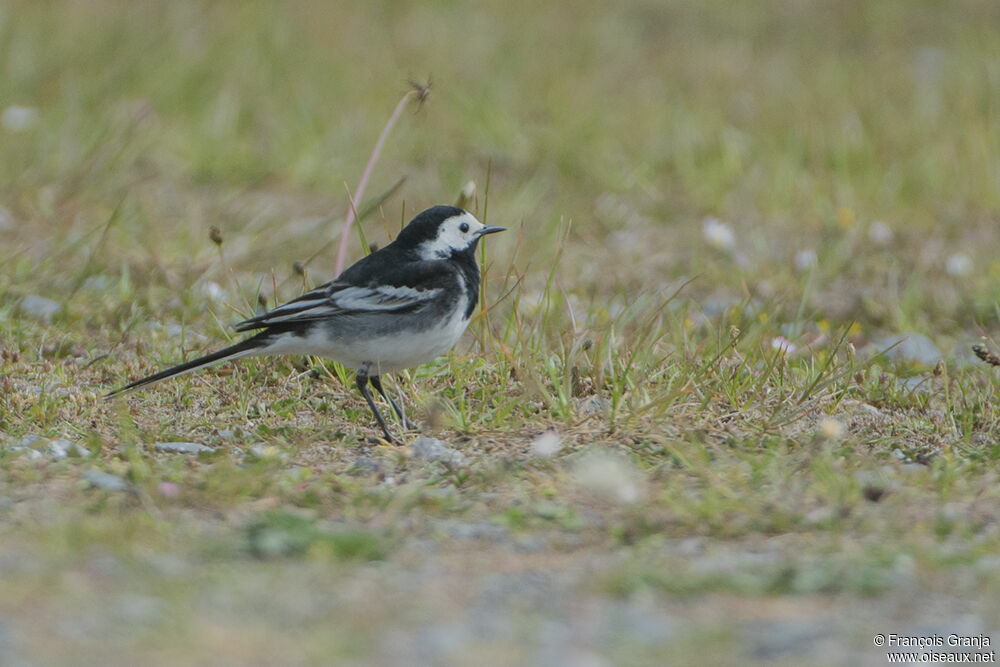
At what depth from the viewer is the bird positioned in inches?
192

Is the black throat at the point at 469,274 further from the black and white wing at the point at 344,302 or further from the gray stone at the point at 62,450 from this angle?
the gray stone at the point at 62,450

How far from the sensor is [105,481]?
4.00 m

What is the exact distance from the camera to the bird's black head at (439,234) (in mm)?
5344

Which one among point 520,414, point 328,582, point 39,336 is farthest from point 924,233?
point 328,582

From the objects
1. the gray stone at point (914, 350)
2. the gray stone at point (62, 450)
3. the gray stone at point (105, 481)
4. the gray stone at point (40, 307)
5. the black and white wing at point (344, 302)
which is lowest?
the gray stone at point (105, 481)

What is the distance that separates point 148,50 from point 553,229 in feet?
12.8

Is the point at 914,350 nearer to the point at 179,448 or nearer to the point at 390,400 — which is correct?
the point at 390,400

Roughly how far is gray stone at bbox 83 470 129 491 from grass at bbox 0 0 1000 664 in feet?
0.19

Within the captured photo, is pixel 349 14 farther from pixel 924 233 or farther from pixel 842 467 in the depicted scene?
pixel 842 467

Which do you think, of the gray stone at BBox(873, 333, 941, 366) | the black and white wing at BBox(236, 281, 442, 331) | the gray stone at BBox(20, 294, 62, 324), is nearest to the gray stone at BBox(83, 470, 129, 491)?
the black and white wing at BBox(236, 281, 442, 331)

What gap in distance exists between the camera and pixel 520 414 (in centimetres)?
494

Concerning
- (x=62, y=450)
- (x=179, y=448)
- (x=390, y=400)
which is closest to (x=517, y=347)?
(x=390, y=400)

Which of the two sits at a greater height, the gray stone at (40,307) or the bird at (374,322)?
the gray stone at (40,307)

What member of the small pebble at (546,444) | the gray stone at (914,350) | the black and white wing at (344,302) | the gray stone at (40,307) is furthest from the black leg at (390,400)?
the gray stone at (914,350)
